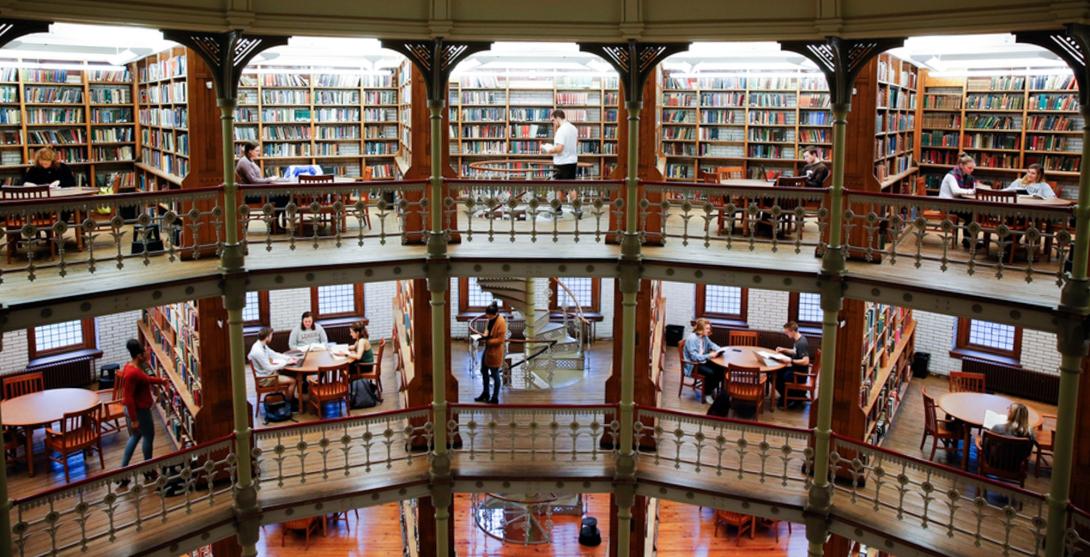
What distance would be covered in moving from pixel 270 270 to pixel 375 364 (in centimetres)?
537

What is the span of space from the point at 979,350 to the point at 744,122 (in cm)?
523

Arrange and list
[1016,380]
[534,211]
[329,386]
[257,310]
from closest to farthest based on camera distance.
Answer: [534,211] → [329,386] → [1016,380] → [257,310]

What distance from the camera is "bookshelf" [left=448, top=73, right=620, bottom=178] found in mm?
14891

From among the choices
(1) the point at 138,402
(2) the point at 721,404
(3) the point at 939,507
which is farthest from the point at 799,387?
(1) the point at 138,402

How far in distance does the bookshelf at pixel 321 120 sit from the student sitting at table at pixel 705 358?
5.54 metres

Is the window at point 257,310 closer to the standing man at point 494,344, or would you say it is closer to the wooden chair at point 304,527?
the wooden chair at point 304,527

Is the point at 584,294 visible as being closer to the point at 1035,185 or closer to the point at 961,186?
the point at 961,186

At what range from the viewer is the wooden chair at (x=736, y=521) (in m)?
12.3

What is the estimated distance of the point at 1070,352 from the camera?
738 cm

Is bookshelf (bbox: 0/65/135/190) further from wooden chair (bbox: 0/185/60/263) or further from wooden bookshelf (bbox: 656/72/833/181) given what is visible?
wooden bookshelf (bbox: 656/72/833/181)

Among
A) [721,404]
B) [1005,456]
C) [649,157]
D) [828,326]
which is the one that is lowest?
[721,404]

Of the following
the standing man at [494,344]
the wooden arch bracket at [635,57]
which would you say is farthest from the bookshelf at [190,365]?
the wooden arch bracket at [635,57]

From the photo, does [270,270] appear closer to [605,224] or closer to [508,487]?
[508,487]

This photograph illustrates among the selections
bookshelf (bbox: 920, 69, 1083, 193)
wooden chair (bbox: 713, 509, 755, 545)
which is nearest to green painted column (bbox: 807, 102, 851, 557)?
wooden chair (bbox: 713, 509, 755, 545)
